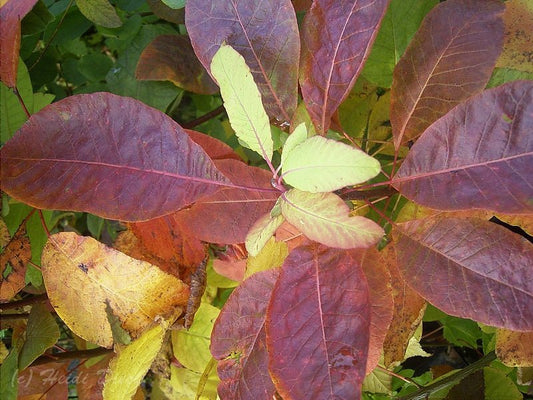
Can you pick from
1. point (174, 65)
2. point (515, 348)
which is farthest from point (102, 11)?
point (515, 348)

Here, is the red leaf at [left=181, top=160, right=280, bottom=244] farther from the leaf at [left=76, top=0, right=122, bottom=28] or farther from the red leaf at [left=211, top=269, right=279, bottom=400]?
the leaf at [left=76, top=0, right=122, bottom=28]

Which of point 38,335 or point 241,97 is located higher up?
point 241,97

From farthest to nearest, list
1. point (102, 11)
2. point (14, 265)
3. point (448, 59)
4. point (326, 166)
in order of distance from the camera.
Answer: point (102, 11) < point (14, 265) < point (448, 59) < point (326, 166)

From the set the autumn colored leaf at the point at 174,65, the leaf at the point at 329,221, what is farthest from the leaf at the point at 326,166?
the autumn colored leaf at the point at 174,65

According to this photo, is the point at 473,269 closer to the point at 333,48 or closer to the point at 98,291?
the point at 333,48

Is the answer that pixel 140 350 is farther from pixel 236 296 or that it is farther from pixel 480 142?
pixel 480 142

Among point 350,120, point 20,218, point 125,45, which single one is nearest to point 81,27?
point 125,45

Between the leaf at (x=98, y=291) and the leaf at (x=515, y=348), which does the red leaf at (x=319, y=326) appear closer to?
the leaf at (x=98, y=291)
